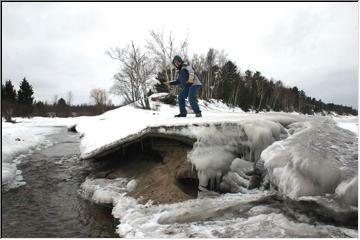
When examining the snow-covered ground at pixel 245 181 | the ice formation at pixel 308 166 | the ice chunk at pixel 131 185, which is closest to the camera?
the snow-covered ground at pixel 245 181

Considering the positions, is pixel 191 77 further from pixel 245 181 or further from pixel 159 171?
pixel 245 181

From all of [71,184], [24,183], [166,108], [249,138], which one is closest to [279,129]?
[249,138]

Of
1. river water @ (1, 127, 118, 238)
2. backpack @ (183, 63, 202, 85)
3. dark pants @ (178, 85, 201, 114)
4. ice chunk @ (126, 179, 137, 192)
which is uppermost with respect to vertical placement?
backpack @ (183, 63, 202, 85)

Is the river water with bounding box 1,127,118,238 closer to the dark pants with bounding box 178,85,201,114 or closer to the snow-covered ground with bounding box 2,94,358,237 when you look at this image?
the snow-covered ground with bounding box 2,94,358,237

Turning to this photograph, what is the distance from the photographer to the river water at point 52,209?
5.11 m

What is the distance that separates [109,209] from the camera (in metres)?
6.27

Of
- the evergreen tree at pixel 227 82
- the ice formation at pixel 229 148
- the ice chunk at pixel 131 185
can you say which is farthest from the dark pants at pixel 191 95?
the evergreen tree at pixel 227 82

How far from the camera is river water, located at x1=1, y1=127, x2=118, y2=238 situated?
5105 millimetres

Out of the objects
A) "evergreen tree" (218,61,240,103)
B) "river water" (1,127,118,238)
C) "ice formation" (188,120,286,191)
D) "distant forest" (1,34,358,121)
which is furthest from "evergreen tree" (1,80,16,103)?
"ice formation" (188,120,286,191)

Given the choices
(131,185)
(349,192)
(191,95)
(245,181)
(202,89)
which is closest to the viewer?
(349,192)

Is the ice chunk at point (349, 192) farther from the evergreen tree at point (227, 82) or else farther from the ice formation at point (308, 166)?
the evergreen tree at point (227, 82)

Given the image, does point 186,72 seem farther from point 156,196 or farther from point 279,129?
point 156,196

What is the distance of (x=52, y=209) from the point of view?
20.2 feet

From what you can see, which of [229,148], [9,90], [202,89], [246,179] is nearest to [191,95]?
[229,148]
